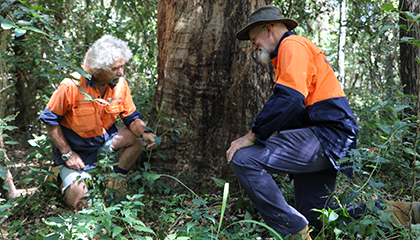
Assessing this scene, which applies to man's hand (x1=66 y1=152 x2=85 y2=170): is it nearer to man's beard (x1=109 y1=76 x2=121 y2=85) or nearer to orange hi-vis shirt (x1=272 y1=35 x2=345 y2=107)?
man's beard (x1=109 y1=76 x2=121 y2=85)

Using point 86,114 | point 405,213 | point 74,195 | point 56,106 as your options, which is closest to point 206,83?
point 86,114

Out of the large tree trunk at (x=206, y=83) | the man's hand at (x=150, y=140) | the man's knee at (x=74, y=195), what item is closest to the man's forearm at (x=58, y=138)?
the man's knee at (x=74, y=195)

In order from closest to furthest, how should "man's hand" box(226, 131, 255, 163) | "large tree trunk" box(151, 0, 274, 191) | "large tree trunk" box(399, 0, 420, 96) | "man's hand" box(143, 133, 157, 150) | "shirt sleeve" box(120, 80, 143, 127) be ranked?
1. "man's hand" box(226, 131, 255, 163)
2. "large tree trunk" box(151, 0, 274, 191)
3. "man's hand" box(143, 133, 157, 150)
4. "shirt sleeve" box(120, 80, 143, 127)
5. "large tree trunk" box(399, 0, 420, 96)

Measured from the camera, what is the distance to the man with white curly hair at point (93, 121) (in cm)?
318

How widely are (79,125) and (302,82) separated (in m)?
2.39

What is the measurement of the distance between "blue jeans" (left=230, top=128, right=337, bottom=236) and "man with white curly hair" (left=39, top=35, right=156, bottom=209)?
4.10 feet

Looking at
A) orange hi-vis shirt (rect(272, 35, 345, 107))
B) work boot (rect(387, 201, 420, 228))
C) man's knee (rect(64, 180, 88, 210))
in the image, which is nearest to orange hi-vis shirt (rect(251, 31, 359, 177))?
orange hi-vis shirt (rect(272, 35, 345, 107))

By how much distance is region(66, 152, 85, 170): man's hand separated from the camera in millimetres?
3268

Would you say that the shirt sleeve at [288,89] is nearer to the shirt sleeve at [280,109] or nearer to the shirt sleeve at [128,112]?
the shirt sleeve at [280,109]

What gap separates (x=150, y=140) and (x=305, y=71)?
176 cm

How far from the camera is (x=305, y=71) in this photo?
226 cm

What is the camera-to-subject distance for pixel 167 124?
331 centimetres

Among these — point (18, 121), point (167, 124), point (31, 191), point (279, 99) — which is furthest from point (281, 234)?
point (18, 121)

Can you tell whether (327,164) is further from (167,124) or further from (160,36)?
(160,36)
